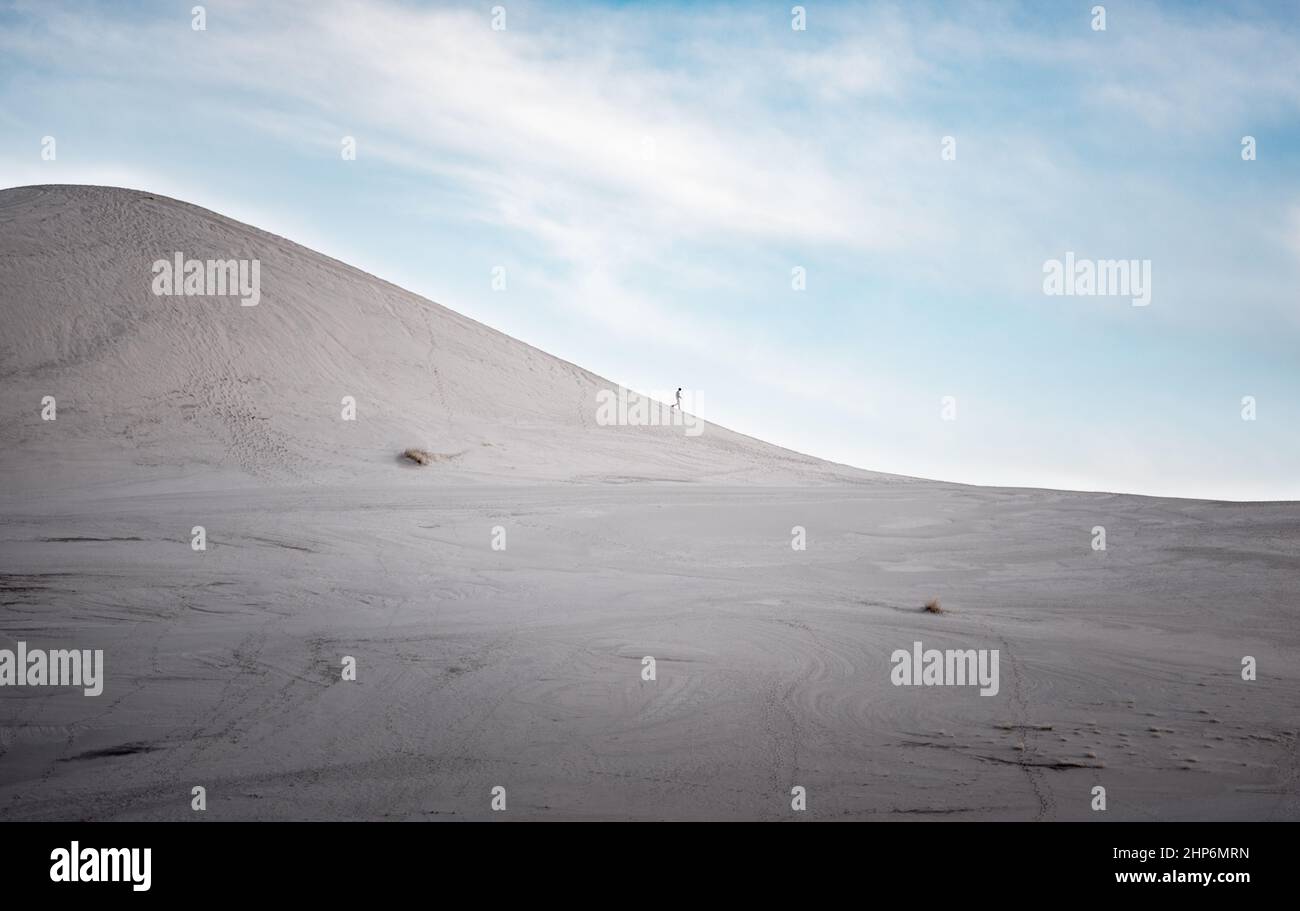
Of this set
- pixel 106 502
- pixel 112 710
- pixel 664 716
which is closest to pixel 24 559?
pixel 106 502

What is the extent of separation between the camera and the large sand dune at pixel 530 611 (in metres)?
6.59

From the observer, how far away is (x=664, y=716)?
792cm

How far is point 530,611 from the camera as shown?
36.7 feet

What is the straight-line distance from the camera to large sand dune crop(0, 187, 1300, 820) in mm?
6586
